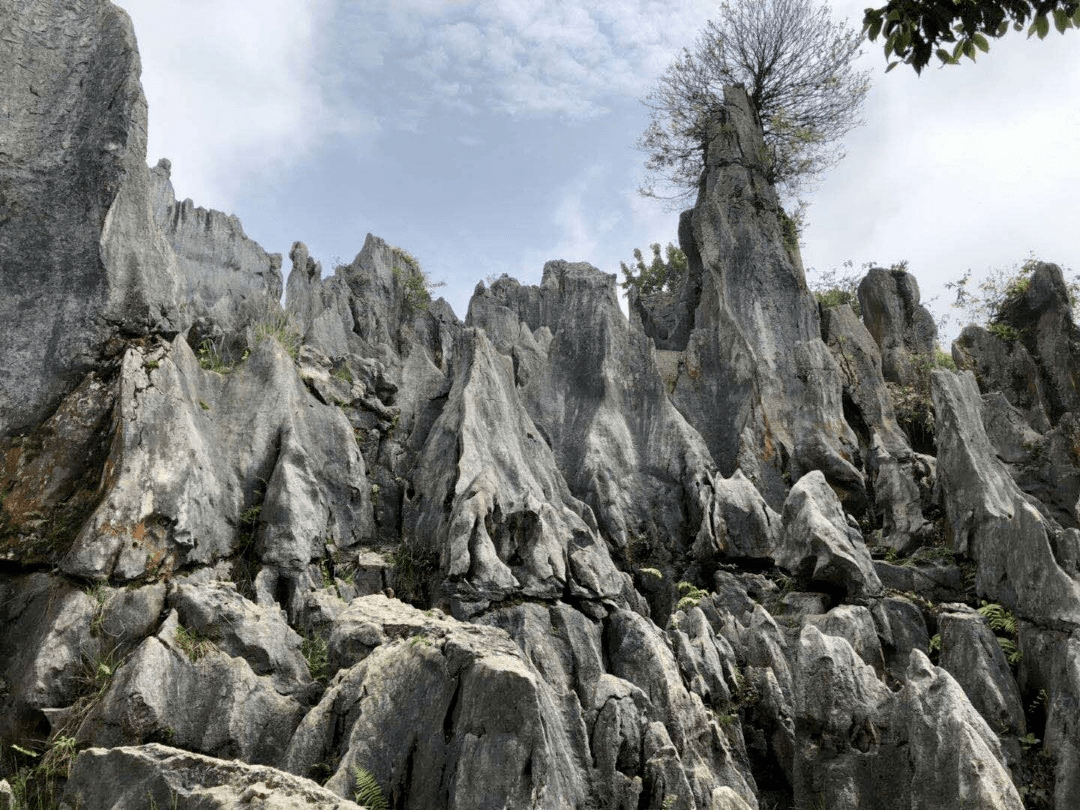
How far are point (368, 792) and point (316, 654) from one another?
335 cm

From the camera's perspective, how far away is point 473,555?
12555 millimetres

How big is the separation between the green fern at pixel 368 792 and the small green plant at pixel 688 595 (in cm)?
781

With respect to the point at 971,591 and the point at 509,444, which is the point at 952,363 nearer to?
the point at 971,591

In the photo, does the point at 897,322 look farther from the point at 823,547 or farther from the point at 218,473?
the point at 218,473

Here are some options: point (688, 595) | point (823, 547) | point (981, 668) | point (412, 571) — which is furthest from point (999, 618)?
point (412, 571)

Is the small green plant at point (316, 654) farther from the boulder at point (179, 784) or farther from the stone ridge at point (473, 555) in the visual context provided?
the boulder at point (179, 784)

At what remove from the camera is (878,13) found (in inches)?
218

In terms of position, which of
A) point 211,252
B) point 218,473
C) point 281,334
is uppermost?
point 211,252

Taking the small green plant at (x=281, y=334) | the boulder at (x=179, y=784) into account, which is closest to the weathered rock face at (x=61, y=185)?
the small green plant at (x=281, y=334)

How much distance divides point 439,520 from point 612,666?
3735 mm

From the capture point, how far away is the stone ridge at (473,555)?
8.25m

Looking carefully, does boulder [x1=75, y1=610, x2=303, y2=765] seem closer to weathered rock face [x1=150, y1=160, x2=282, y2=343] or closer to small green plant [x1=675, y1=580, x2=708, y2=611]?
small green plant [x1=675, y1=580, x2=708, y2=611]

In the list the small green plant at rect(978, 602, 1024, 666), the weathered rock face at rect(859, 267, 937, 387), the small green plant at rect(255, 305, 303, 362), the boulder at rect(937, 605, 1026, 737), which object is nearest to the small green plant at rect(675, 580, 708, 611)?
the boulder at rect(937, 605, 1026, 737)

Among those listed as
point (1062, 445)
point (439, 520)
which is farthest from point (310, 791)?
point (1062, 445)
